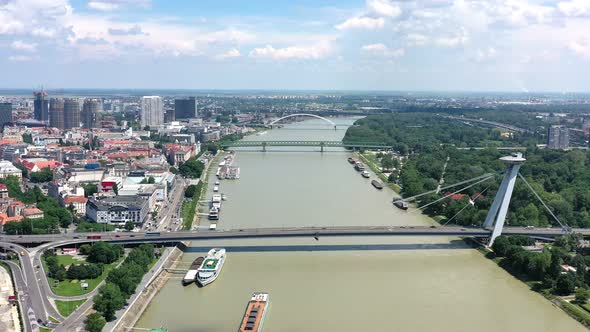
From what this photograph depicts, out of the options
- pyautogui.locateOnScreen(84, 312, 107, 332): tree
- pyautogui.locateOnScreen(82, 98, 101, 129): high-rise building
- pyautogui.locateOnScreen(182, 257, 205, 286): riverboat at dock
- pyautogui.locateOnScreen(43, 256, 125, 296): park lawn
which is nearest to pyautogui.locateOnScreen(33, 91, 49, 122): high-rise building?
pyautogui.locateOnScreen(82, 98, 101, 129): high-rise building

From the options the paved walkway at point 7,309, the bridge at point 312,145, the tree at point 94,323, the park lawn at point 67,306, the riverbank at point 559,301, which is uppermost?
the bridge at point 312,145

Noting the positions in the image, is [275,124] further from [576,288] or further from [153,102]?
[576,288]

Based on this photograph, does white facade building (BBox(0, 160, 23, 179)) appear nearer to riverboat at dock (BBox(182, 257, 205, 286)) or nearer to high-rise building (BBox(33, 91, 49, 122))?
riverboat at dock (BBox(182, 257, 205, 286))

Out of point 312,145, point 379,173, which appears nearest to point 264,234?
point 379,173

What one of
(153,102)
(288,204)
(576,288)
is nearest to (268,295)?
(576,288)

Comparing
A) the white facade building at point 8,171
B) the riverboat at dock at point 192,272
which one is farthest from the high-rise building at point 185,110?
the riverboat at dock at point 192,272

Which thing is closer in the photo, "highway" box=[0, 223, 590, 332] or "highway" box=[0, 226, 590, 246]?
"highway" box=[0, 223, 590, 332]

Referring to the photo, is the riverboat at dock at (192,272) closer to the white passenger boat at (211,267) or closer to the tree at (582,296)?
the white passenger boat at (211,267)
